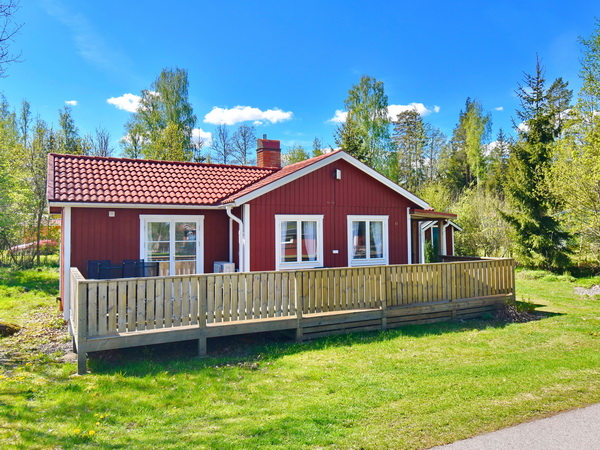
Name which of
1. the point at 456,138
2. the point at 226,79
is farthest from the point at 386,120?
the point at 456,138

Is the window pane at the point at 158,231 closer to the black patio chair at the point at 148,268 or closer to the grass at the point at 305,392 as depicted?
the black patio chair at the point at 148,268

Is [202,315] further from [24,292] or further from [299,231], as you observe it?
[24,292]

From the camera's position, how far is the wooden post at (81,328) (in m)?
6.02

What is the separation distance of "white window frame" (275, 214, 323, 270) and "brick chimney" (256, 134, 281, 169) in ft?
15.4

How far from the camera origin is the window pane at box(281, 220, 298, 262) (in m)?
10.4

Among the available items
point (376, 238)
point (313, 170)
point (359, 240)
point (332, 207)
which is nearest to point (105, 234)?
point (313, 170)

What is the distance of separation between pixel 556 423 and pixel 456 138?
46.5 meters

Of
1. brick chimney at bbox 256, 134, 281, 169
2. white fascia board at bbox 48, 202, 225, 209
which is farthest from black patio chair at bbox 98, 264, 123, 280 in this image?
brick chimney at bbox 256, 134, 281, 169

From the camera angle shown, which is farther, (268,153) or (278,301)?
(268,153)

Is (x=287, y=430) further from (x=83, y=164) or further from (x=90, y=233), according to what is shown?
(x=83, y=164)

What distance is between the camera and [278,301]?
7.79m

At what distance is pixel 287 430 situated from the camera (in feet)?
13.3

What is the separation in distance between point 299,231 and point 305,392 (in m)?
5.77

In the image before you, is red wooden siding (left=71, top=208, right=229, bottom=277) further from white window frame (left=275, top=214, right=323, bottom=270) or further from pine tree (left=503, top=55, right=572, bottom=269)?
pine tree (left=503, top=55, right=572, bottom=269)
